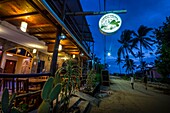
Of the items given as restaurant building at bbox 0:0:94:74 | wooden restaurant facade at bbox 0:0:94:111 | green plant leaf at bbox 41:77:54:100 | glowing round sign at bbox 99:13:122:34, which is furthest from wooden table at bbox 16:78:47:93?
glowing round sign at bbox 99:13:122:34

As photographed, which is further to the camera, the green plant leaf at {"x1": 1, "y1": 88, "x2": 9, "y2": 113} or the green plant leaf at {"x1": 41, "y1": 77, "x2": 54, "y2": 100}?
the green plant leaf at {"x1": 41, "y1": 77, "x2": 54, "y2": 100}

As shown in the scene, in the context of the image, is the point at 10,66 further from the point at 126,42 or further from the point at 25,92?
the point at 126,42

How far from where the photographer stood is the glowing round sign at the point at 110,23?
4.91 metres

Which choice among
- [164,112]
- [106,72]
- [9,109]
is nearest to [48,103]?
[9,109]

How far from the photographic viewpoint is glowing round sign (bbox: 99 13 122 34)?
4.91 meters

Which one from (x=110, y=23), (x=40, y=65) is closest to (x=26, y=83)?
(x=110, y=23)

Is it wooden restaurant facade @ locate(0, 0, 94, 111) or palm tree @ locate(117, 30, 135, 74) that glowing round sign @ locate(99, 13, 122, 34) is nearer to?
wooden restaurant facade @ locate(0, 0, 94, 111)

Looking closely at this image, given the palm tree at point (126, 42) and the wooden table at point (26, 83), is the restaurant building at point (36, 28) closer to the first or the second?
the wooden table at point (26, 83)

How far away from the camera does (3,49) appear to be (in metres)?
6.48

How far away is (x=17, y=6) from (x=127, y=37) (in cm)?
3038

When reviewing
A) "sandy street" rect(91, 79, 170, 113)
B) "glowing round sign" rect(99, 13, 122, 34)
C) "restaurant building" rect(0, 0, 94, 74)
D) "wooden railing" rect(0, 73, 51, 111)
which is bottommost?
"sandy street" rect(91, 79, 170, 113)

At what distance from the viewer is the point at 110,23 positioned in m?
5.04

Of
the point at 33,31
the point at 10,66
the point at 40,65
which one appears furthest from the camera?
the point at 40,65

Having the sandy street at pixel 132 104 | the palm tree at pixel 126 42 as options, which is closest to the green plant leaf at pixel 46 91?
the sandy street at pixel 132 104
